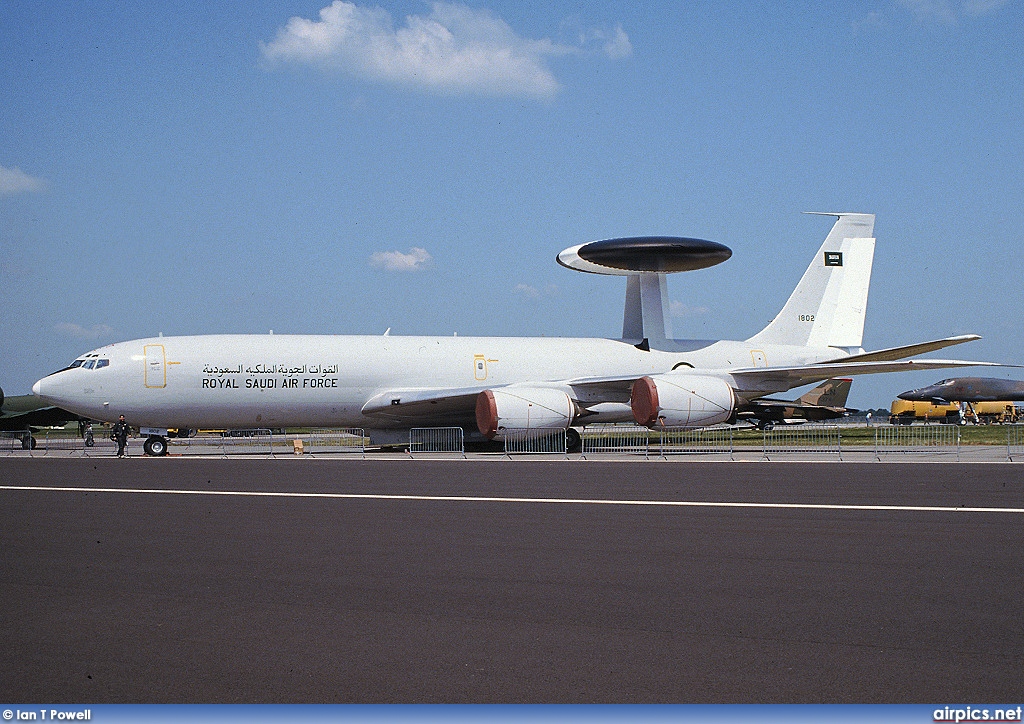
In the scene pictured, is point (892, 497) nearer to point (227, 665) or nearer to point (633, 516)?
point (633, 516)

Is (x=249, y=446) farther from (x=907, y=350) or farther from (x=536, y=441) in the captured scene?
(x=907, y=350)

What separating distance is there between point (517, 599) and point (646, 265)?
98.9ft

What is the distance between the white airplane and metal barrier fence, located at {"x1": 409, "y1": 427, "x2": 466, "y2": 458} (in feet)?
1.80

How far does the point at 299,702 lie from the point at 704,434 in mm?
29771

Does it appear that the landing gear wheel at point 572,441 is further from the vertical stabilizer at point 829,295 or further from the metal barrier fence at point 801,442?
the vertical stabilizer at point 829,295

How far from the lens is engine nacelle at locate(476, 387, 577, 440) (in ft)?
90.8

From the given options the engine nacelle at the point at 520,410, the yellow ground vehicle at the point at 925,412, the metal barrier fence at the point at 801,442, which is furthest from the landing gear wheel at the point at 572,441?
the yellow ground vehicle at the point at 925,412

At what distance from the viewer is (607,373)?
33312mm

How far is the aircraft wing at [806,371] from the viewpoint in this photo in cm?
2945

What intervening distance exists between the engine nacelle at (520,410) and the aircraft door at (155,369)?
9.09 m

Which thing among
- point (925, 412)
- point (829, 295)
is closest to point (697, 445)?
point (829, 295)

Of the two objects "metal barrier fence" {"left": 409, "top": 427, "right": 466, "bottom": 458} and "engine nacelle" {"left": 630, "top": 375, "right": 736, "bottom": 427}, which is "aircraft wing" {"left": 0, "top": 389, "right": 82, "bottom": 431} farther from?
"engine nacelle" {"left": 630, "top": 375, "right": 736, "bottom": 427}

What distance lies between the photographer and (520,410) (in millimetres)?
27844

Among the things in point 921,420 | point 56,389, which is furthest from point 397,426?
point 921,420
